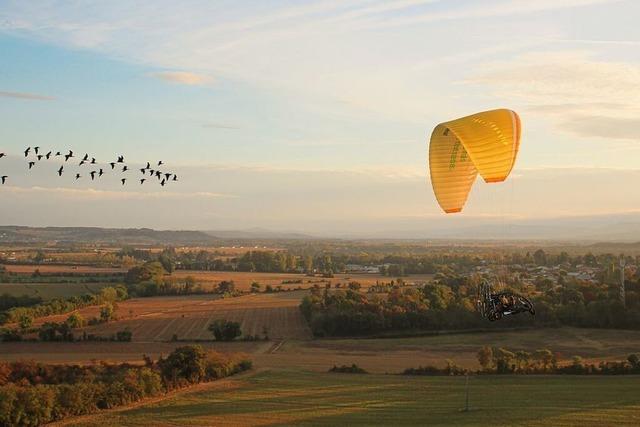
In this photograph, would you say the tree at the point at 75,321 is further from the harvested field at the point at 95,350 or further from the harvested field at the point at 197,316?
the harvested field at the point at 95,350

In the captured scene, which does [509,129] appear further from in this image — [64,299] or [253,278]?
[253,278]

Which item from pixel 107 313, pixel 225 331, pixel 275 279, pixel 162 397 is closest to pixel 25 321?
pixel 107 313

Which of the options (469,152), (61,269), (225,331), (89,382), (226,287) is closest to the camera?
(469,152)

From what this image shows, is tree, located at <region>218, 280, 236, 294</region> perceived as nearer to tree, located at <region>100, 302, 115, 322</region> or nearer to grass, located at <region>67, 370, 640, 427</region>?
tree, located at <region>100, 302, 115, 322</region>

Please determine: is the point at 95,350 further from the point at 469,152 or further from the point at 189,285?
the point at 189,285

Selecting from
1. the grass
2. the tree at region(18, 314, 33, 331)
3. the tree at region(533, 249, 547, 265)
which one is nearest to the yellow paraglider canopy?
the grass

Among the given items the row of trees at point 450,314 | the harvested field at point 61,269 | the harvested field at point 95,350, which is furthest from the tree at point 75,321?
the harvested field at point 61,269
